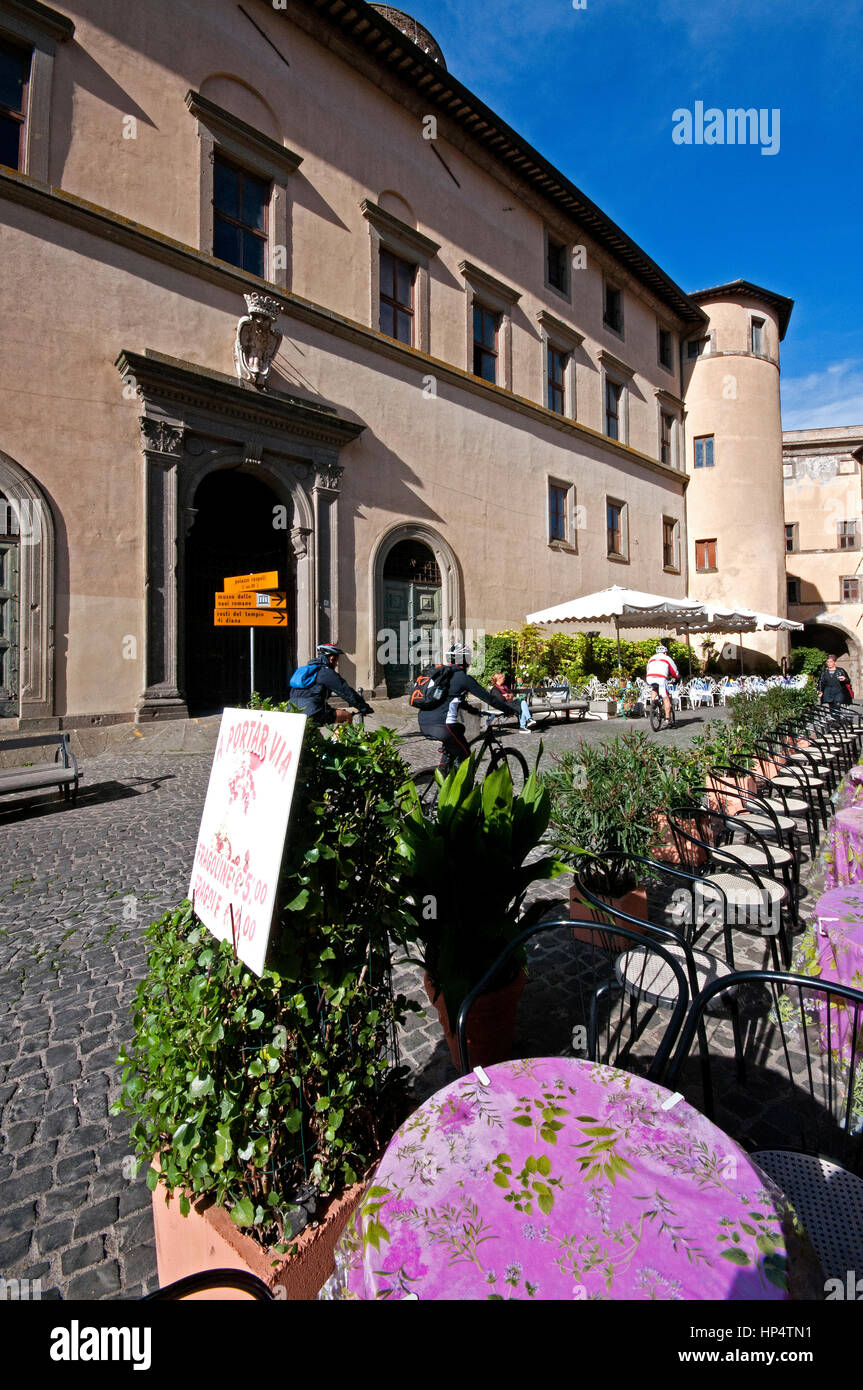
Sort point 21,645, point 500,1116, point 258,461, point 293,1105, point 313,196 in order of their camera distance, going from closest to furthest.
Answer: point 500,1116 → point 293,1105 → point 21,645 → point 258,461 → point 313,196

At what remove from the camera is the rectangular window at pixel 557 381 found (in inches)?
774

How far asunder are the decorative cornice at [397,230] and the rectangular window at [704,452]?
15150 mm

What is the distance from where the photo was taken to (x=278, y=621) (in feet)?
32.5

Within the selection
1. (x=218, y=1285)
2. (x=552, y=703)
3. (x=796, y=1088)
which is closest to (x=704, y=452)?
(x=552, y=703)

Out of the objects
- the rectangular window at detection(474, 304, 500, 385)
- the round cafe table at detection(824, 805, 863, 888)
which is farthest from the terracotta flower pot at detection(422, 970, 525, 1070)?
the rectangular window at detection(474, 304, 500, 385)

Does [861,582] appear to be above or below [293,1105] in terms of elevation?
above

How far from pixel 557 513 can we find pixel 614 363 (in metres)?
6.78

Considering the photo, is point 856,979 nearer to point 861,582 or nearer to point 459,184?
point 459,184

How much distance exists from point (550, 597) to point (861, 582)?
24.0 m

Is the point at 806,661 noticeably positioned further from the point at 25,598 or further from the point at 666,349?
the point at 25,598

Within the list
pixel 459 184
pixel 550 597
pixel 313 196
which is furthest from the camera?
pixel 550 597

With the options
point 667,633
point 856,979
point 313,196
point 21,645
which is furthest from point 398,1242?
point 667,633

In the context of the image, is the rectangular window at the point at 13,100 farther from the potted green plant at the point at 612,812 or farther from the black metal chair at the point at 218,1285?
the black metal chair at the point at 218,1285

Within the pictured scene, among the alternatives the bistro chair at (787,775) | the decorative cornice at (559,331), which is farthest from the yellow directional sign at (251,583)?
the decorative cornice at (559,331)
